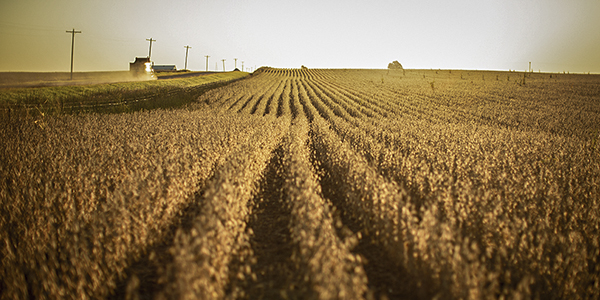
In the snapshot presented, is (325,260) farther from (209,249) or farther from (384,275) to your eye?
(384,275)

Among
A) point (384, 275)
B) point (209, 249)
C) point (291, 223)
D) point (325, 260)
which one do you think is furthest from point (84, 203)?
point (384, 275)

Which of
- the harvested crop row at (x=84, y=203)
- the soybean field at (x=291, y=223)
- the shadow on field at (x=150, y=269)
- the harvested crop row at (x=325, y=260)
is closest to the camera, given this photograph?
the harvested crop row at (x=325, y=260)

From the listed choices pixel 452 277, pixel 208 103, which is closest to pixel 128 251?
pixel 452 277

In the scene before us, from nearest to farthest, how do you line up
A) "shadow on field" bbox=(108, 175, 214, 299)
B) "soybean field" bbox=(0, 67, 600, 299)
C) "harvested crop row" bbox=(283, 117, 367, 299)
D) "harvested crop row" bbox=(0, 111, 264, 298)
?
"harvested crop row" bbox=(283, 117, 367, 299)
"soybean field" bbox=(0, 67, 600, 299)
"harvested crop row" bbox=(0, 111, 264, 298)
"shadow on field" bbox=(108, 175, 214, 299)

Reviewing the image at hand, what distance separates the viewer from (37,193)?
14.5 feet

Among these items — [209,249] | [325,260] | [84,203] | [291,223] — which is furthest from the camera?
[84,203]

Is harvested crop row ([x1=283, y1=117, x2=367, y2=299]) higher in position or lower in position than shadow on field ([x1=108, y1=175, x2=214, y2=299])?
higher

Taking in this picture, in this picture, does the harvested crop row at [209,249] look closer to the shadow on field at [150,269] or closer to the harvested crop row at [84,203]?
the shadow on field at [150,269]

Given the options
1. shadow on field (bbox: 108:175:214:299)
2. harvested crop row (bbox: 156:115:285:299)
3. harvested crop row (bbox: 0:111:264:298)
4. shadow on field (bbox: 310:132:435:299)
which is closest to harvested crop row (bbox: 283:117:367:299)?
shadow on field (bbox: 310:132:435:299)

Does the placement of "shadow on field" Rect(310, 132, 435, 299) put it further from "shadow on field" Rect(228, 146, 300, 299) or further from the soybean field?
"shadow on field" Rect(228, 146, 300, 299)

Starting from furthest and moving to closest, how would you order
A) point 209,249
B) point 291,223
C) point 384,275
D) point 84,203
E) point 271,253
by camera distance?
1. point 84,203
2. point 271,253
3. point 291,223
4. point 384,275
5. point 209,249

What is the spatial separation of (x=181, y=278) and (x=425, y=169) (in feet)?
15.6

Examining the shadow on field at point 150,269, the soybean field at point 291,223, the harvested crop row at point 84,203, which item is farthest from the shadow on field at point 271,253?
the harvested crop row at point 84,203

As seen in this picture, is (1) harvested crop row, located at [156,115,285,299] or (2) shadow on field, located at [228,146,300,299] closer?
(1) harvested crop row, located at [156,115,285,299]
